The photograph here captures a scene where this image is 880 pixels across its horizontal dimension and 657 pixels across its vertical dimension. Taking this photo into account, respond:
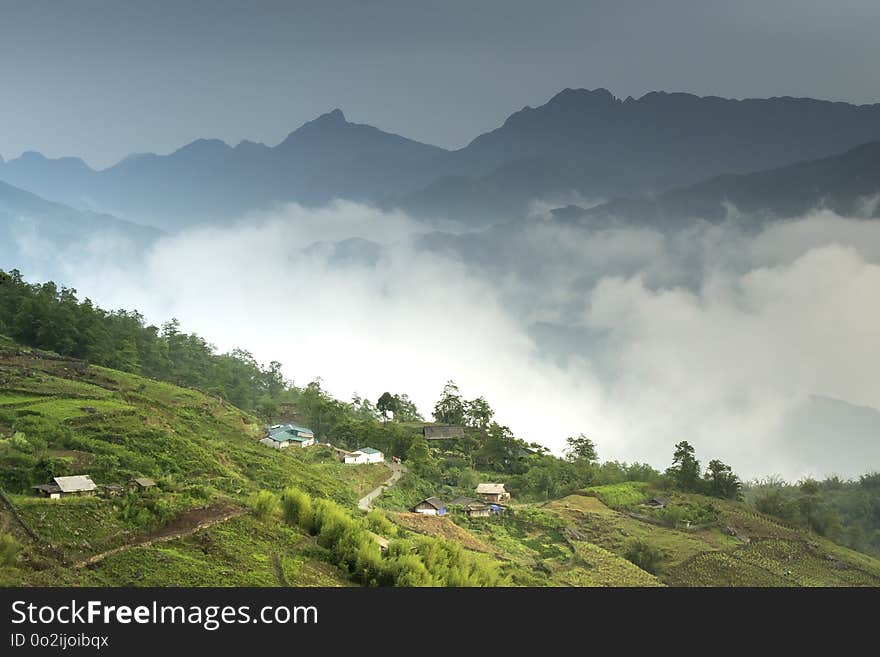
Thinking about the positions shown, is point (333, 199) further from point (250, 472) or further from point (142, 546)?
point (142, 546)

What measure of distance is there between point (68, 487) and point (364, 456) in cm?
1383

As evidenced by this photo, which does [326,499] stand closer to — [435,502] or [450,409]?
[435,502]

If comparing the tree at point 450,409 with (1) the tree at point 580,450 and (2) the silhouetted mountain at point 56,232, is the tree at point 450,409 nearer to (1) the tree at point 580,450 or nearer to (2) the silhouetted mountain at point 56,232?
(1) the tree at point 580,450

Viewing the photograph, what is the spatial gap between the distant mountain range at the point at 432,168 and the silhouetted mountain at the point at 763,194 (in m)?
3.84

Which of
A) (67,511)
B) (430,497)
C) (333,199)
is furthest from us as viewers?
(333,199)

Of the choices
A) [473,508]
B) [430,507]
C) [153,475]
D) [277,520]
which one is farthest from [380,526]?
[473,508]

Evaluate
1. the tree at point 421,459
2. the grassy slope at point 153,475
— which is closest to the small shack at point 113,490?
the grassy slope at point 153,475

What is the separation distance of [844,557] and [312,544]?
55.3 feet

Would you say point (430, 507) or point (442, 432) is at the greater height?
point (442, 432)

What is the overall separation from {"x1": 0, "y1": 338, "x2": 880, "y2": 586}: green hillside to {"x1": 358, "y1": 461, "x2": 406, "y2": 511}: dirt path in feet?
1.10

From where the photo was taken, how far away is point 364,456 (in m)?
25.0

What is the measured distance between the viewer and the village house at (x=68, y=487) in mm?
11555
